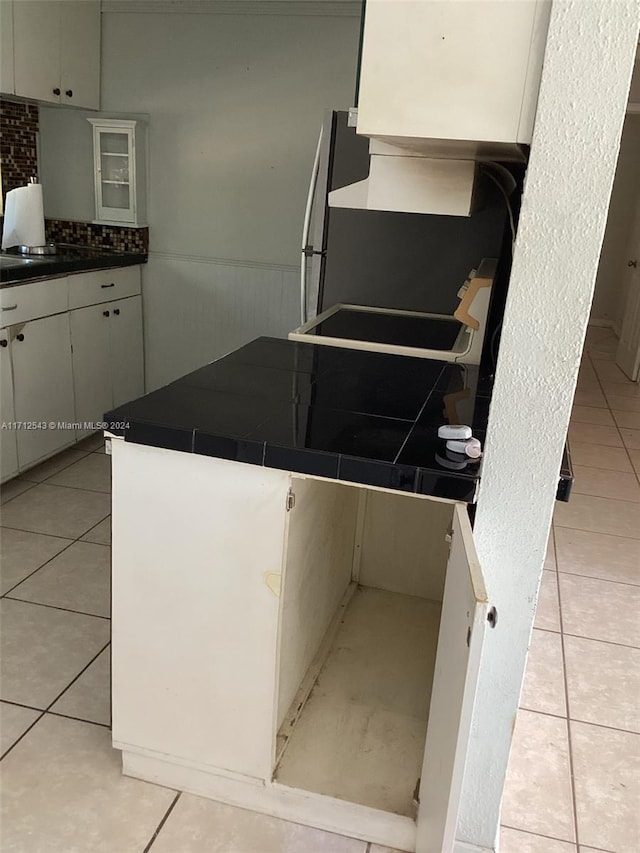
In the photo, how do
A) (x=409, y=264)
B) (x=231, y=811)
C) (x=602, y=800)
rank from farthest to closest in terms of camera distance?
(x=409, y=264) < (x=602, y=800) < (x=231, y=811)

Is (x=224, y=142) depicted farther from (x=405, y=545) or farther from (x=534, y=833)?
(x=534, y=833)

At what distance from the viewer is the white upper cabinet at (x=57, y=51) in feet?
10.2

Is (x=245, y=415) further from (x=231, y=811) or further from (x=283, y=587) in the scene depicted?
(x=231, y=811)

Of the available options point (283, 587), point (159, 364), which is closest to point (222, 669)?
point (283, 587)

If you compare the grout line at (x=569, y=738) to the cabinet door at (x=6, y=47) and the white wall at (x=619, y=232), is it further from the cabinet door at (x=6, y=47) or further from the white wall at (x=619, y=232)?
the white wall at (x=619, y=232)

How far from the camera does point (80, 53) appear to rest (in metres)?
3.51

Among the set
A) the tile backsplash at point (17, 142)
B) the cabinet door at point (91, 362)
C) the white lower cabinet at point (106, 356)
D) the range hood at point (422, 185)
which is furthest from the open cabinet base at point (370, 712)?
the tile backsplash at point (17, 142)

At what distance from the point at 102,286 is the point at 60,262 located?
402 mm

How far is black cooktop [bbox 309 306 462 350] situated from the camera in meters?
2.30

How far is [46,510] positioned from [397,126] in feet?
7.61

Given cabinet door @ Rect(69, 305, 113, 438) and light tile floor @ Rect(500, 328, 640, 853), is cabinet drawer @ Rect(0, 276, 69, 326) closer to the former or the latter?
cabinet door @ Rect(69, 305, 113, 438)

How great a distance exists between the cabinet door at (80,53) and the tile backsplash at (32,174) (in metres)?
0.30

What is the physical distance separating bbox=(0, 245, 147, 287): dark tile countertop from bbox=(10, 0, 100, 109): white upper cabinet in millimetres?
695

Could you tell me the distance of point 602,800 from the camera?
5.74 feet
